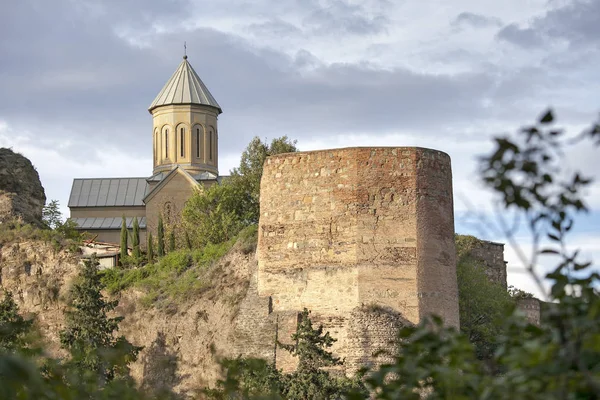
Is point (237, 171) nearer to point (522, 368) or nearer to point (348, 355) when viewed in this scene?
point (348, 355)

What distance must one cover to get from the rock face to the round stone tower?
17.3m

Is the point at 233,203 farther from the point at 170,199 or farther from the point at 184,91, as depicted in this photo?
the point at 184,91

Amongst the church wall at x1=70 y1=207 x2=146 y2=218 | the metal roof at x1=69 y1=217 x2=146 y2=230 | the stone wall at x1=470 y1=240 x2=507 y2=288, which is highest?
the church wall at x1=70 y1=207 x2=146 y2=218

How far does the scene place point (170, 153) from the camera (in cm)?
5578

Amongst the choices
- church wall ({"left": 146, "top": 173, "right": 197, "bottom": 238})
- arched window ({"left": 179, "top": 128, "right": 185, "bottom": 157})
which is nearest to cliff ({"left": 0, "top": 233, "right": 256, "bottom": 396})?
church wall ({"left": 146, "top": 173, "right": 197, "bottom": 238})

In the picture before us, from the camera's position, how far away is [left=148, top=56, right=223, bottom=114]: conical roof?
55.1 m

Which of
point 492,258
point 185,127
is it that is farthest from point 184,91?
point 492,258

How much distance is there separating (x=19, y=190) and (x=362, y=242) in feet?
53.4

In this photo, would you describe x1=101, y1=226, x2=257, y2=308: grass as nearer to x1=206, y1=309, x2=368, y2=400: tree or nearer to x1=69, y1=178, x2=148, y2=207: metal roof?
x1=206, y1=309, x2=368, y2=400: tree

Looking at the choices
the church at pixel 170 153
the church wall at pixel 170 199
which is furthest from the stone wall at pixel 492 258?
the church at pixel 170 153

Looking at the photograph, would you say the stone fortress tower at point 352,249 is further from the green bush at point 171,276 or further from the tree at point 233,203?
the tree at point 233,203

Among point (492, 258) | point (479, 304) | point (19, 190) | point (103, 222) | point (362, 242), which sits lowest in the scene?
point (479, 304)

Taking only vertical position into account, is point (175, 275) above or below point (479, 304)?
above

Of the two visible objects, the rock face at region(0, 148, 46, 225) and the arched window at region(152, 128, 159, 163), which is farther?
the arched window at region(152, 128, 159, 163)
